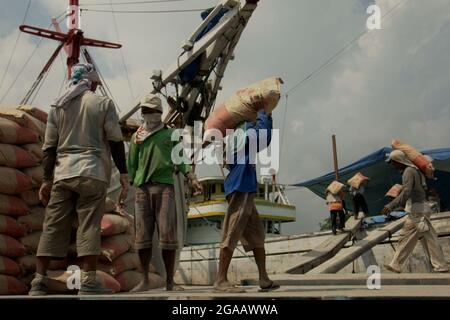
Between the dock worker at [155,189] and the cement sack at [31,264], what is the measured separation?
0.71 m

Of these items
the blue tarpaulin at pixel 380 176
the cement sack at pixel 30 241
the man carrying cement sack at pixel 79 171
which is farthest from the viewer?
the blue tarpaulin at pixel 380 176

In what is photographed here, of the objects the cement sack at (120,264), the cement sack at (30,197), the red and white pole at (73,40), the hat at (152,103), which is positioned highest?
the red and white pole at (73,40)

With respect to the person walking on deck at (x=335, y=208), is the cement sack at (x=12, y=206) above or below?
below

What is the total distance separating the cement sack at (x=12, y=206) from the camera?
3.84 m

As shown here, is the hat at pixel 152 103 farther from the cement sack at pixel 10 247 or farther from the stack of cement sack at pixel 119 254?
→ the cement sack at pixel 10 247

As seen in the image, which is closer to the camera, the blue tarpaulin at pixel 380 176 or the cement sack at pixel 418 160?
the cement sack at pixel 418 160

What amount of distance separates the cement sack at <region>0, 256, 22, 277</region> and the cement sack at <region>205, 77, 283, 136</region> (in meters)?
1.88

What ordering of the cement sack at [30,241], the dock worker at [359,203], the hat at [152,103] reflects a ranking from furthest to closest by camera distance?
the dock worker at [359,203] < the cement sack at [30,241] < the hat at [152,103]

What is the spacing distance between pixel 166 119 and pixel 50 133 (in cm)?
960

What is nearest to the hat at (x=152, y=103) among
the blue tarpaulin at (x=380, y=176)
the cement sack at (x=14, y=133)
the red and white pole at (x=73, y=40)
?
the cement sack at (x=14, y=133)

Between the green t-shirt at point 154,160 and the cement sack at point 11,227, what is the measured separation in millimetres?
993

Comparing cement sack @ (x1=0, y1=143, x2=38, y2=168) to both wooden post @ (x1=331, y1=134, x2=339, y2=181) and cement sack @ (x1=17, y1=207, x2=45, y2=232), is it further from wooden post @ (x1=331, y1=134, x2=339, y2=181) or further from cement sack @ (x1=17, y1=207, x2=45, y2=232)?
wooden post @ (x1=331, y1=134, x2=339, y2=181)

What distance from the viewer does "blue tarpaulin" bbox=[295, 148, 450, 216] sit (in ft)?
48.5

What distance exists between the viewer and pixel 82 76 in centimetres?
331
